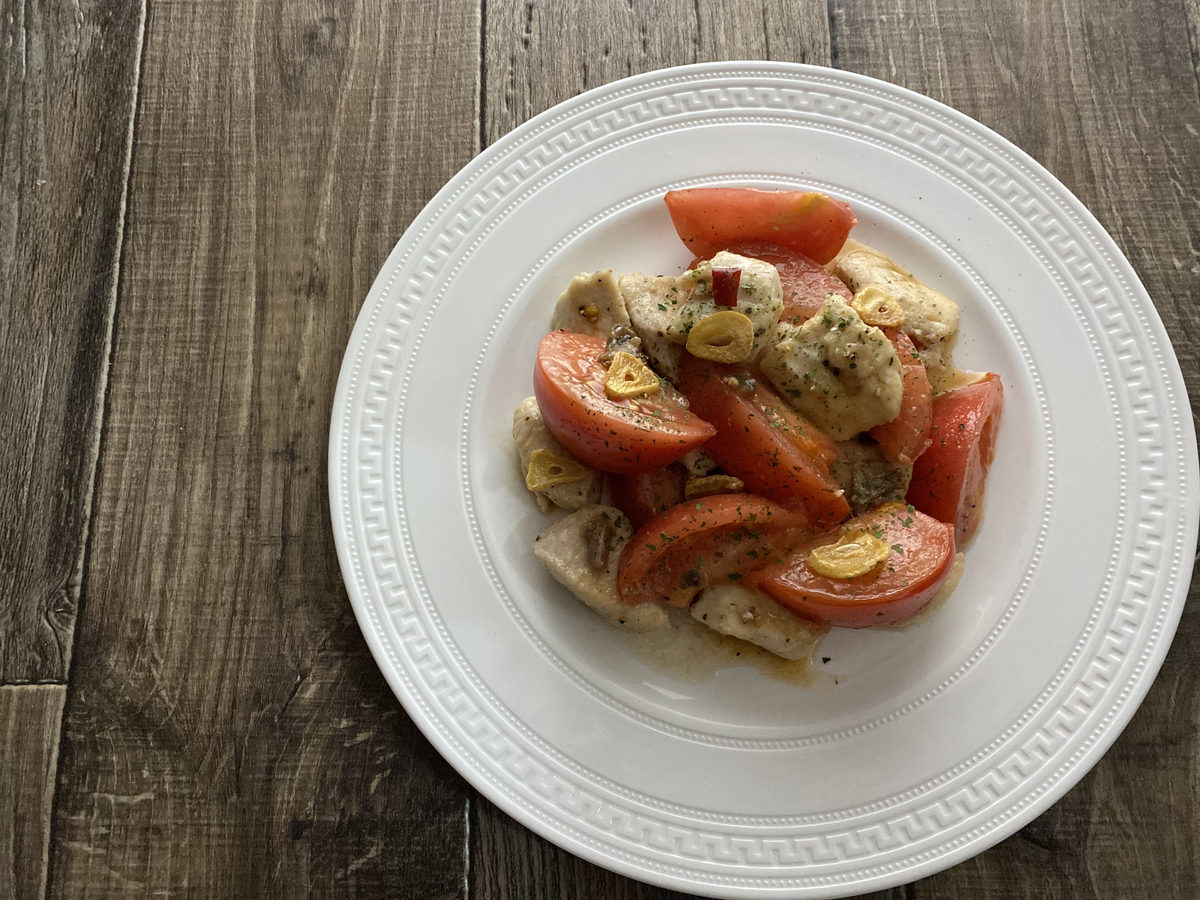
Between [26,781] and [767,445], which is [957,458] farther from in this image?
[26,781]

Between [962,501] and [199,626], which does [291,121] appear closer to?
[199,626]

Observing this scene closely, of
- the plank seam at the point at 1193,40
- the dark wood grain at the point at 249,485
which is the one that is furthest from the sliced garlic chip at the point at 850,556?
the plank seam at the point at 1193,40

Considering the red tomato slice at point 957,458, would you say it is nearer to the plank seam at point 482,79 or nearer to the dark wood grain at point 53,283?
the plank seam at point 482,79

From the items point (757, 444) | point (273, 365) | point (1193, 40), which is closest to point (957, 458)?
point (757, 444)

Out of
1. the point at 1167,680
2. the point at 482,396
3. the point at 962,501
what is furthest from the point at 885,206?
the point at 1167,680

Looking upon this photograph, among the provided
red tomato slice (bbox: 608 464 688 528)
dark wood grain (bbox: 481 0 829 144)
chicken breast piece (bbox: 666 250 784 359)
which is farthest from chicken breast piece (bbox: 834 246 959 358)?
dark wood grain (bbox: 481 0 829 144)

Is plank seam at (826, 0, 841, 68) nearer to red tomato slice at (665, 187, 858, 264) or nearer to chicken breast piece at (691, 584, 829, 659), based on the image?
red tomato slice at (665, 187, 858, 264)
